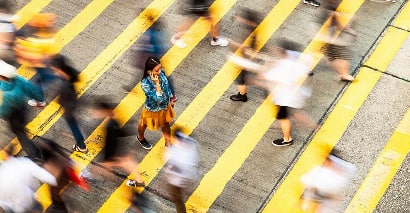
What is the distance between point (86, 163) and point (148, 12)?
3.71 meters

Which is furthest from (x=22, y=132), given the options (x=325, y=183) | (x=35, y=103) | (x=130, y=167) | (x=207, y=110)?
(x=325, y=183)

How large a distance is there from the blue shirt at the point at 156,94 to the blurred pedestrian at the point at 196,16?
2.53 m

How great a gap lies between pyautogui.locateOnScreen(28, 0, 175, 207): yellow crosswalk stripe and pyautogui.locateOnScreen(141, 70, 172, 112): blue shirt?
5.16 ft

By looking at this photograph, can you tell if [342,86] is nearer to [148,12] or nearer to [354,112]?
[354,112]

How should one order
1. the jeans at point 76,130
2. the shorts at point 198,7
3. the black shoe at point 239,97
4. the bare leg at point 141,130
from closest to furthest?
the jeans at point 76,130 < the bare leg at point 141,130 < the black shoe at point 239,97 < the shorts at point 198,7

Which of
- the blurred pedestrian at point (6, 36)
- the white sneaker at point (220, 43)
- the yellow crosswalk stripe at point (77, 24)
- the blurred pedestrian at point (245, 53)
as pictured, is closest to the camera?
the blurred pedestrian at point (245, 53)

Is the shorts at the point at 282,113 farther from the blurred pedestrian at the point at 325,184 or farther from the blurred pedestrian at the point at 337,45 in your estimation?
the blurred pedestrian at the point at 337,45

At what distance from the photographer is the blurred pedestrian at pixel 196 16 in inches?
425

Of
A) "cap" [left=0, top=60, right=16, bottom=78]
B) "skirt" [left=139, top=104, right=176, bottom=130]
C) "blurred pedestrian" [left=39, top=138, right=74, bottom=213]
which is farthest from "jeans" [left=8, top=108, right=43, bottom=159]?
"skirt" [left=139, top=104, right=176, bottom=130]

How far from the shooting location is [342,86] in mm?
10734

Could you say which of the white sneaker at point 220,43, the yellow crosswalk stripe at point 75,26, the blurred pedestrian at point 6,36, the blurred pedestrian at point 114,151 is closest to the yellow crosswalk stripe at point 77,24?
the yellow crosswalk stripe at point 75,26

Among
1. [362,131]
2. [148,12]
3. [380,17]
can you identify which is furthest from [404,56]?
[148,12]

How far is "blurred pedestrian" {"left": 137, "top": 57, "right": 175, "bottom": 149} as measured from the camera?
27.7 ft

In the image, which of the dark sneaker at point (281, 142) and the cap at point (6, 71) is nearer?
the cap at point (6, 71)
